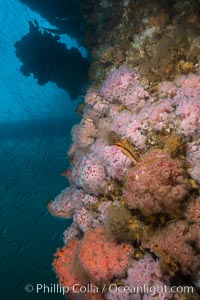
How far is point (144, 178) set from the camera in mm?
3320

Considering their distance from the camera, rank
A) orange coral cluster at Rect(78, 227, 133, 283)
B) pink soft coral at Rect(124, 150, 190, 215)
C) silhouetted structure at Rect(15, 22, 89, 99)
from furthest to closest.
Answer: silhouetted structure at Rect(15, 22, 89, 99) < orange coral cluster at Rect(78, 227, 133, 283) < pink soft coral at Rect(124, 150, 190, 215)

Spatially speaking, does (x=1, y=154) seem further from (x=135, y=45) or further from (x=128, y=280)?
(x=128, y=280)

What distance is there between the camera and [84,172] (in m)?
4.29

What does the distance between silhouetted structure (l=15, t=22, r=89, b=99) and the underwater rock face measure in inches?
285

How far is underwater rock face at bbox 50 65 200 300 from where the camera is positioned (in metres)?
3.25

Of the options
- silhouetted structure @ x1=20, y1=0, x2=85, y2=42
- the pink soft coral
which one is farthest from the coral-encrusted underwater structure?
silhouetted structure @ x1=20, y1=0, x2=85, y2=42

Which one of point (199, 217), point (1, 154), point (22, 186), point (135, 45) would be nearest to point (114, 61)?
point (135, 45)

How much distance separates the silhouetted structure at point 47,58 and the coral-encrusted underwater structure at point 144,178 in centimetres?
637

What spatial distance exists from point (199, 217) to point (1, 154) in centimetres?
2126

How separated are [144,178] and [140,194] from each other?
210mm

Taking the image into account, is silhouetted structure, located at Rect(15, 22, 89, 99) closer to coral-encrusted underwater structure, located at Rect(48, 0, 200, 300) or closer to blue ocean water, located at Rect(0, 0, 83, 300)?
blue ocean water, located at Rect(0, 0, 83, 300)

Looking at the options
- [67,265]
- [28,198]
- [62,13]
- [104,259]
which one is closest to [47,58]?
[62,13]

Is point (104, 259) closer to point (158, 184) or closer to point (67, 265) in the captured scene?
point (67, 265)

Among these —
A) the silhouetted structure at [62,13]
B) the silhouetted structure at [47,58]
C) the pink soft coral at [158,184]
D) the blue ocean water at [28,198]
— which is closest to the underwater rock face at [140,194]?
the pink soft coral at [158,184]
